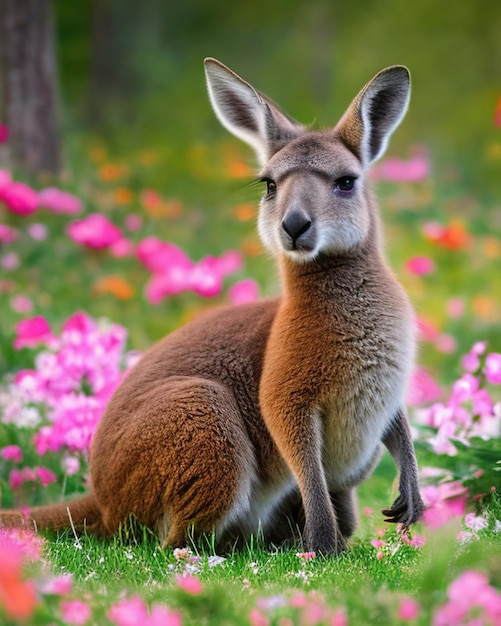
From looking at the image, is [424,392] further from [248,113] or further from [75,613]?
[75,613]

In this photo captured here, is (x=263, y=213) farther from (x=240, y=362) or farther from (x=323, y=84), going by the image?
(x=323, y=84)

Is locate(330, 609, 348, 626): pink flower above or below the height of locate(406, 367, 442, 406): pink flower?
above

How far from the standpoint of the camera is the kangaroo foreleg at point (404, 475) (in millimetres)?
4574

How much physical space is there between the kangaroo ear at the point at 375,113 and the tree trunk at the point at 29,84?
6261mm

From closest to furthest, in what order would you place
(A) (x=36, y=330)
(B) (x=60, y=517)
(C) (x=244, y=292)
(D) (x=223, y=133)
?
(B) (x=60, y=517)
(A) (x=36, y=330)
(C) (x=244, y=292)
(D) (x=223, y=133)

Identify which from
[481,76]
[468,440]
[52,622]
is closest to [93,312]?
[468,440]

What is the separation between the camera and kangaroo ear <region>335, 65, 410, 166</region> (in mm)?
4733

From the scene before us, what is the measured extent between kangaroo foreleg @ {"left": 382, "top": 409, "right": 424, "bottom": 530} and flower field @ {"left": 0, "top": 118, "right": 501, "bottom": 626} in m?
0.09

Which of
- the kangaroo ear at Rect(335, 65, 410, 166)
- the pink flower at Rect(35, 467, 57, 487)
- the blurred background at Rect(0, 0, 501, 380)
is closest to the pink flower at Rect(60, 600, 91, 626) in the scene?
the pink flower at Rect(35, 467, 57, 487)

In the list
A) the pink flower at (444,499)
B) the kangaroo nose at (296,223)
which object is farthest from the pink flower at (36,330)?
the pink flower at (444,499)

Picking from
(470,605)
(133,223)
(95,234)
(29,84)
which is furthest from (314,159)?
(29,84)

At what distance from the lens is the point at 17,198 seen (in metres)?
7.99

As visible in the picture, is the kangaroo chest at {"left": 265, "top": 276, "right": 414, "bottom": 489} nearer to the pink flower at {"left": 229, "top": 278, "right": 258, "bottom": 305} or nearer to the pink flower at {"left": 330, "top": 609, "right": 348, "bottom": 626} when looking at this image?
the pink flower at {"left": 330, "top": 609, "right": 348, "bottom": 626}

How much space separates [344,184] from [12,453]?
2497 mm
